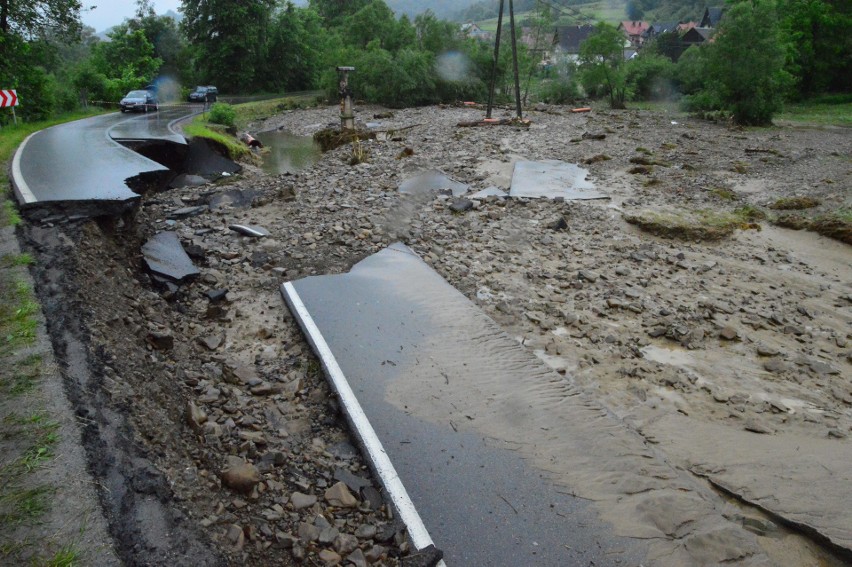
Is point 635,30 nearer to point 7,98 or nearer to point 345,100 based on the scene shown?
point 345,100

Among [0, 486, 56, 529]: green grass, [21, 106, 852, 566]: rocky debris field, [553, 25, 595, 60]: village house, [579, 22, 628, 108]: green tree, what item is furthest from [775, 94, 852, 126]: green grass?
[553, 25, 595, 60]: village house

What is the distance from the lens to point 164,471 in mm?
3365

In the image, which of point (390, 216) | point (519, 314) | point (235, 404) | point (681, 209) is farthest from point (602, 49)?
point (235, 404)

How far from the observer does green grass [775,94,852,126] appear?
1118 inches

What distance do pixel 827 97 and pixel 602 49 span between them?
1470 centimetres

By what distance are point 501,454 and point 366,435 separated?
104cm

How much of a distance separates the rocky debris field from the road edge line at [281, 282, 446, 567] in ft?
0.33

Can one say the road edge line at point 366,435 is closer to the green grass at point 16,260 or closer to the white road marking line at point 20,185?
the green grass at point 16,260

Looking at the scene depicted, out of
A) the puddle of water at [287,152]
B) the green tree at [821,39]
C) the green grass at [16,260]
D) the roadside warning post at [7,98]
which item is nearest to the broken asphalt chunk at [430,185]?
the puddle of water at [287,152]

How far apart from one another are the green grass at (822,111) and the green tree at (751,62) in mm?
2246

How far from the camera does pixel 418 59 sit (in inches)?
1560

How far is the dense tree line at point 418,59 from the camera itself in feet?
87.9

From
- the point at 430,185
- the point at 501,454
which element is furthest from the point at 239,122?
the point at 501,454

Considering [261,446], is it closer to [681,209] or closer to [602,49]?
[681,209]
